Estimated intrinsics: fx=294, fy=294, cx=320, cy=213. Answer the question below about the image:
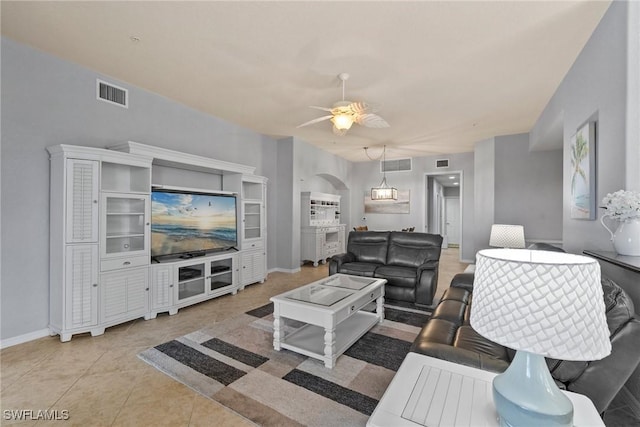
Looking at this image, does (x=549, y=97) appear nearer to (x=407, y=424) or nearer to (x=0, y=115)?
(x=407, y=424)

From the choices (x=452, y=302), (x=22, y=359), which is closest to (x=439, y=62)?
(x=452, y=302)

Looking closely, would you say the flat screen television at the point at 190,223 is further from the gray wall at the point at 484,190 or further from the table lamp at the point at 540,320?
the gray wall at the point at 484,190

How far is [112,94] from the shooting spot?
3.54 m

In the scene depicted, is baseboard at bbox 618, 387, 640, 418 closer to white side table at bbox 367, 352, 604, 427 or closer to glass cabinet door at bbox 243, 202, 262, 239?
white side table at bbox 367, 352, 604, 427

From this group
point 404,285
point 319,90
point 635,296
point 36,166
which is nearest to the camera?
point 635,296

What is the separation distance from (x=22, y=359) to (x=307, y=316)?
2491 mm

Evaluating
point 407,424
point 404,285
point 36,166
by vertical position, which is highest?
point 36,166

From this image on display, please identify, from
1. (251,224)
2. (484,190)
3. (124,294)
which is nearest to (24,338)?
(124,294)

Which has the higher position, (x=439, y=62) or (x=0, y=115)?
(x=439, y=62)

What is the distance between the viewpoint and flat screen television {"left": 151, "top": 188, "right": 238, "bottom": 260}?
3.77 m

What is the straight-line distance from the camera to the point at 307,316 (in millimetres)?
2533

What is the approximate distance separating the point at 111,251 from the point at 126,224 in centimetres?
38

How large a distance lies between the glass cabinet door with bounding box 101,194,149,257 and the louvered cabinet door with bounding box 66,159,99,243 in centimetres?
16

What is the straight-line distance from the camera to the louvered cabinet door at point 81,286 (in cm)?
288
